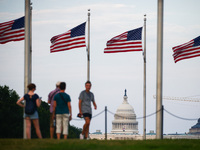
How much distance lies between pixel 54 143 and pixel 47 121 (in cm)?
4842

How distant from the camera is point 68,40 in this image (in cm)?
3538

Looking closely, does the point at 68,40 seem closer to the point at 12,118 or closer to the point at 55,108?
the point at 55,108

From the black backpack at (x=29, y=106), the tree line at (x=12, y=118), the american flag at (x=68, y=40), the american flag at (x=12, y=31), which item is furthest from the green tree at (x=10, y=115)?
the black backpack at (x=29, y=106)

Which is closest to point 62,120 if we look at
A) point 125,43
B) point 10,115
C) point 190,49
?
point 190,49

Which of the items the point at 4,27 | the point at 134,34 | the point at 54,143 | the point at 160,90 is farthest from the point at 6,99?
the point at 54,143

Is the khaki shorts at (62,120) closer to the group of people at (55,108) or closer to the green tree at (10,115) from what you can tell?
the group of people at (55,108)

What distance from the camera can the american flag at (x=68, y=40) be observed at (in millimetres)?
35031

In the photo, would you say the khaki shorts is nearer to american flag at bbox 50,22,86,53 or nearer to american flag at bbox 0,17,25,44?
american flag at bbox 0,17,25,44

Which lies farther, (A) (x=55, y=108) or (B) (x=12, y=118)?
(B) (x=12, y=118)

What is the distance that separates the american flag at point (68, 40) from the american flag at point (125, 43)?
2.00 metres

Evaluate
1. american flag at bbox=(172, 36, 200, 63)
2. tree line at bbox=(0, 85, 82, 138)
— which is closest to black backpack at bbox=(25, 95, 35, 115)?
american flag at bbox=(172, 36, 200, 63)

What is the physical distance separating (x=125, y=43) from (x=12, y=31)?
897 cm

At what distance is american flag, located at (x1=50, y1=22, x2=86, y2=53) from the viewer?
35.0 m

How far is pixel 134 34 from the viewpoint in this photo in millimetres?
39281
